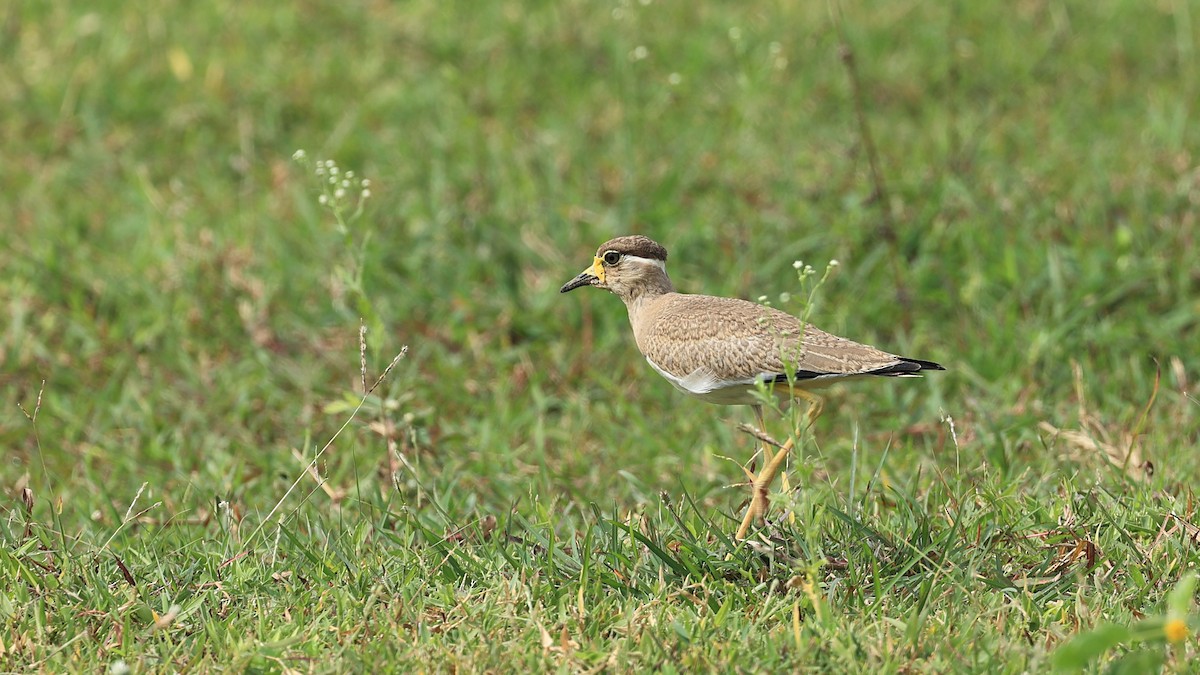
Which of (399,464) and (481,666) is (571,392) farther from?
(481,666)

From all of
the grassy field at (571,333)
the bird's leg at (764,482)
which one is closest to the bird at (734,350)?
the bird's leg at (764,482)

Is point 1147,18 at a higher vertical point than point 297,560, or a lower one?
higher

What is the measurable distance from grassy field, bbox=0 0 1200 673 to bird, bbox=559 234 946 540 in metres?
0.43

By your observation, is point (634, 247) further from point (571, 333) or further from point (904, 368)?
point (571, 333)

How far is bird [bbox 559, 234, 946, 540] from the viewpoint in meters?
4.64

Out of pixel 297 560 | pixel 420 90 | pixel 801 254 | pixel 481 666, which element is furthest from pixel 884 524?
pixel 420 90

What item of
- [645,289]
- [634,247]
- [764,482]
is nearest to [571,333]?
[645,289]

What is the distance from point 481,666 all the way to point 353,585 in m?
0.66

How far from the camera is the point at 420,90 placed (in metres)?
8.75

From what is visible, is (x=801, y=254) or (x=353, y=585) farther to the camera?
(x=801, y=254)

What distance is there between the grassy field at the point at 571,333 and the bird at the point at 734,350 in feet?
1.40

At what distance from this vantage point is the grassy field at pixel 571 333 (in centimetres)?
413

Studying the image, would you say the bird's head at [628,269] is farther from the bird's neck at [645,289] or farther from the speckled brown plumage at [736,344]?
the speckled brown plumage at [736,344]

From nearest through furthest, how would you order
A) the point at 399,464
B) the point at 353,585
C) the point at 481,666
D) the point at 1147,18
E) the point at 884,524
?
1. the point at 481,666
2. the point at 353,585
3. the point at 884,524
4. the point at 399,464
5. the point at 1147,18
